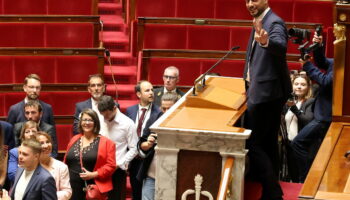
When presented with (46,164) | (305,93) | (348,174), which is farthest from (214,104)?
(305,93)

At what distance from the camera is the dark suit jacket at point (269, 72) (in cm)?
181

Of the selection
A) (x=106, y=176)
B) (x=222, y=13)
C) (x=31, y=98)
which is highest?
(x=222, y=13)

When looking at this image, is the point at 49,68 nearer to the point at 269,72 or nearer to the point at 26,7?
the point at 26,7

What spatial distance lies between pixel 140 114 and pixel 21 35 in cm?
86

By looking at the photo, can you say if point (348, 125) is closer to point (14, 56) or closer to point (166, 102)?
point (166, 102)

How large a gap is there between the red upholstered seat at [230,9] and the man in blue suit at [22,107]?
1017mm

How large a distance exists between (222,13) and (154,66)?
1.60 ft

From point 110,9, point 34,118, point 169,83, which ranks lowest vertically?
point 34,118

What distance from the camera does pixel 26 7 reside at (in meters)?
3.61

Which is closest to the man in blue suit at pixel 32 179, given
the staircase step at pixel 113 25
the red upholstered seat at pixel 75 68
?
the red upholstered seat at pixel 75 68

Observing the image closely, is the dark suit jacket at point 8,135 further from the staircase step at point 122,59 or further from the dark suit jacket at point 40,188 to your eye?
the staircase step at point 122,59

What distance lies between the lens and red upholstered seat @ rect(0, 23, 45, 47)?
339 centimetres

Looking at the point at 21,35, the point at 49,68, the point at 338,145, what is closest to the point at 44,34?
the point at 21,35

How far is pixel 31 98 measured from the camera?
290 cm
